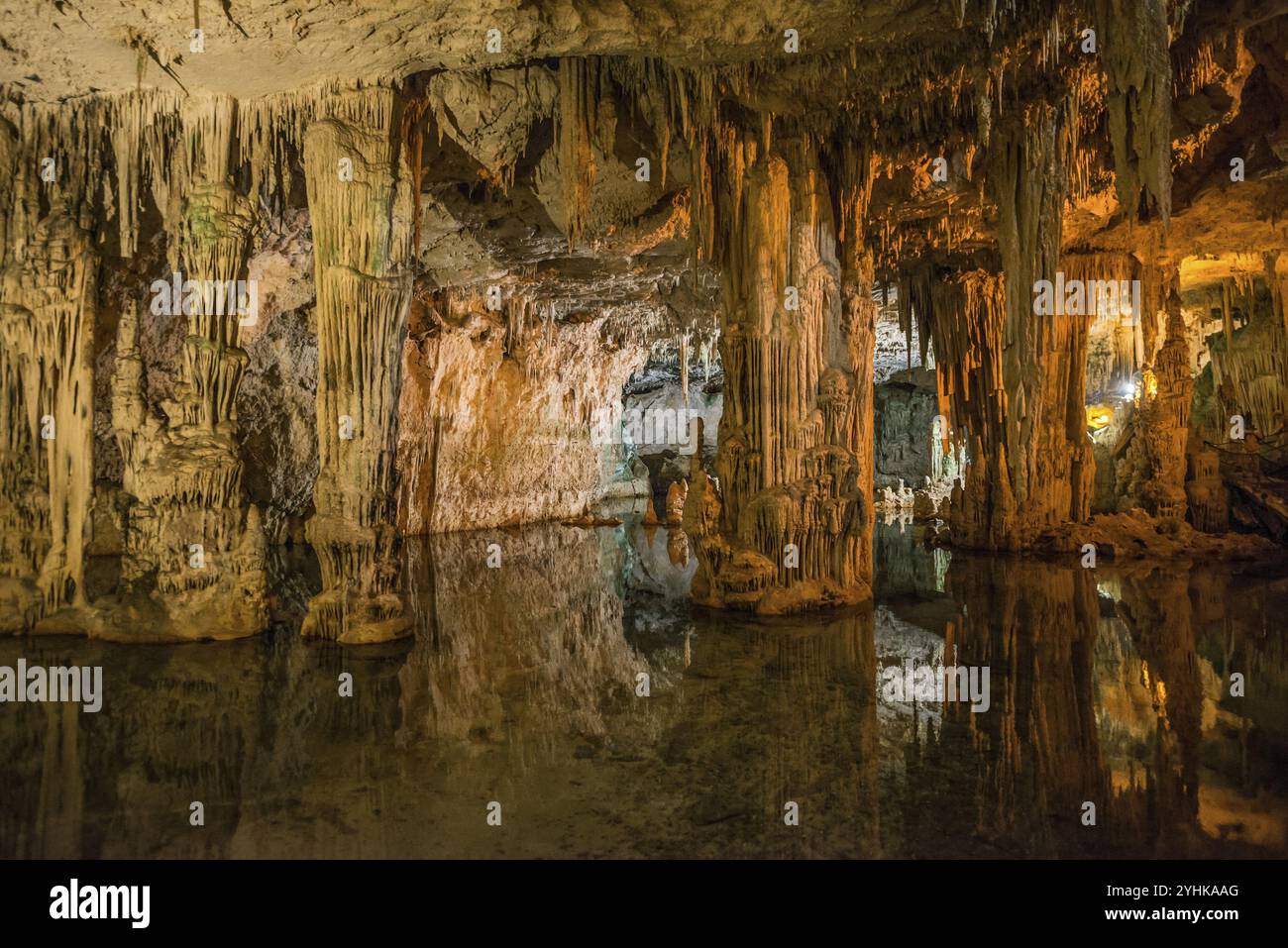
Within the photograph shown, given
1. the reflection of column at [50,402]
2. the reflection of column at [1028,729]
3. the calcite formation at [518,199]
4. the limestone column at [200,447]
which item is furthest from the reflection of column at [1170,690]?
the reflection of column at [50,402]

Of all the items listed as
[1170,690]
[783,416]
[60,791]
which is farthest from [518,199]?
[1170,690]

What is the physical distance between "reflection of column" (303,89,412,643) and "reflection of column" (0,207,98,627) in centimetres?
223

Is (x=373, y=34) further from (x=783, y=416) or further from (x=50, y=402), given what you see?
(x=783, y=416)

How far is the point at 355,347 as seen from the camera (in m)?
6.87

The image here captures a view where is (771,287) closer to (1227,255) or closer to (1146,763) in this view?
(1146,763)

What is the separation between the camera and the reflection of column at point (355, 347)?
682 centimetres

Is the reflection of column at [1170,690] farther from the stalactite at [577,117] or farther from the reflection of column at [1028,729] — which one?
the stalactite at [577,117]

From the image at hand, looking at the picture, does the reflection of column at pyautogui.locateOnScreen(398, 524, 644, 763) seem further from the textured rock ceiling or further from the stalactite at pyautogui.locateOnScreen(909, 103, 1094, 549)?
the stalactite at pyautogui.locateOnScreen(909, 103, 1094, 549)

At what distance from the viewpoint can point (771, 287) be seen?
26.5 ft

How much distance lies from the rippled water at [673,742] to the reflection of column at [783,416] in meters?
0.69

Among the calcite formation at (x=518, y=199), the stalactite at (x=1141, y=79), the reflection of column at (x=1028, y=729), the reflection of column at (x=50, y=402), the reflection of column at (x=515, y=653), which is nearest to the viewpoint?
the reflection of column at (x=1028, y=729)

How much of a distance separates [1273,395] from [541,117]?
48.3 feet

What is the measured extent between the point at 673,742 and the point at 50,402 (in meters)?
6.41

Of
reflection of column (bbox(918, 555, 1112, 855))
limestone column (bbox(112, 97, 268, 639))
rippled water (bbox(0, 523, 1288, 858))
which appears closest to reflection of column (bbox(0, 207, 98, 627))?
limestone column (bbox(112, 97, 268, 639))
